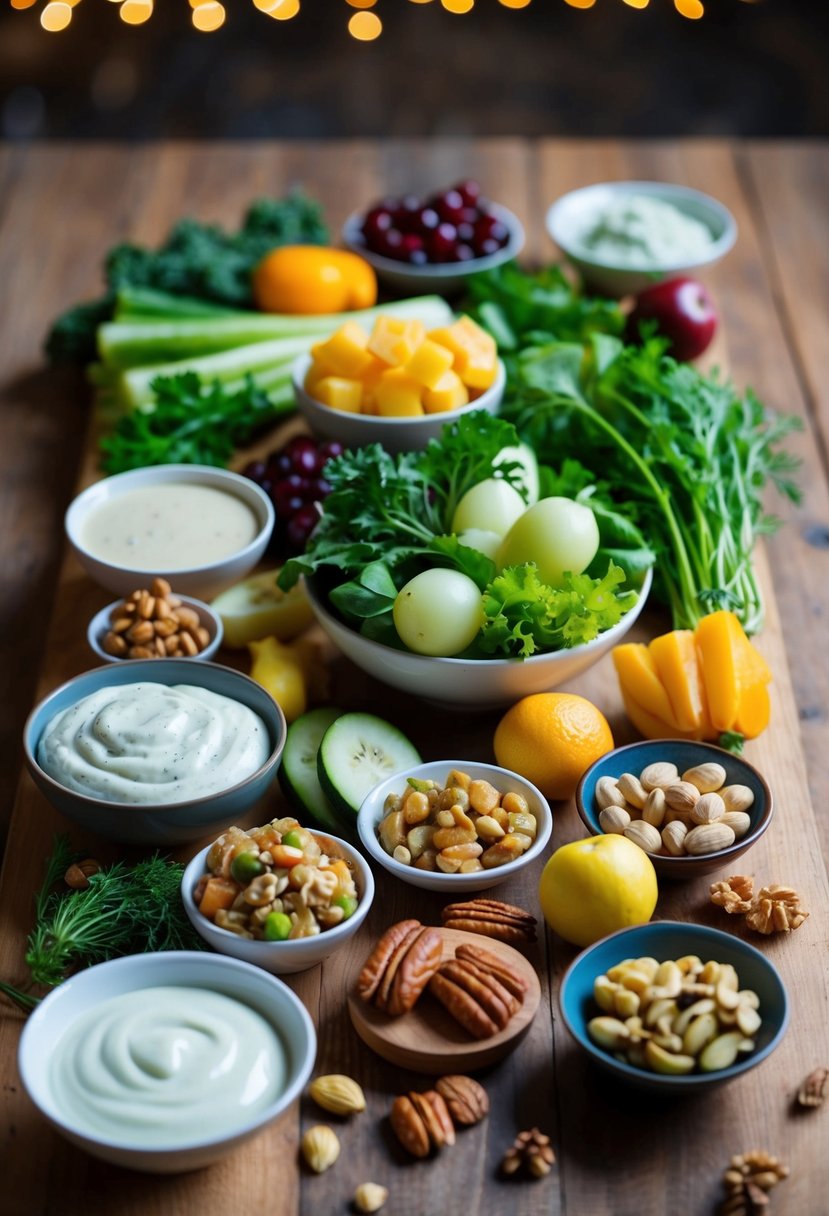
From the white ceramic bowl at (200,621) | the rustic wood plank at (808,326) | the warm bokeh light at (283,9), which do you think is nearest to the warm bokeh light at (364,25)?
the warm bokeh light at (283,9)

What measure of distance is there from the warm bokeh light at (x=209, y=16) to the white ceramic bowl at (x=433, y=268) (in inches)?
135

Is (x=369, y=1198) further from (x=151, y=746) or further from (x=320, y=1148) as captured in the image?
(x=151, y=746)

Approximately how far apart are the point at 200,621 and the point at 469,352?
721 millimetres

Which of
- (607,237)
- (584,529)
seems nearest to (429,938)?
(584,529)

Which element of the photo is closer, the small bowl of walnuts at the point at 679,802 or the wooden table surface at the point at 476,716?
the wooden table surface at the point at 476,716

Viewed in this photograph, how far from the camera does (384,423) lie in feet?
7.76

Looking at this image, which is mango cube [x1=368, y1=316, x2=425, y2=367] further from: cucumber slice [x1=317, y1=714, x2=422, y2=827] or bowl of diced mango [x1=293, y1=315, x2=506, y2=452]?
cucumber slice [x1=317, y1=714, x2=422, y2=827]

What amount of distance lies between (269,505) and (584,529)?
0.65 meters

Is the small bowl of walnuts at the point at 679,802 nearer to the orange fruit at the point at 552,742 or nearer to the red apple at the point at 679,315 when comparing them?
the orange fruit at the point at 552,742

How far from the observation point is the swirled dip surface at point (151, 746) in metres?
1.68

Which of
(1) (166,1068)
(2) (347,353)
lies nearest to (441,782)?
(1) (166,1068)

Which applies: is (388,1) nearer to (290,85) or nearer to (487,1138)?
(290,85)

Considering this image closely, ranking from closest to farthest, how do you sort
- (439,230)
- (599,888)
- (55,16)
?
(599,888)
(439,230)
(55,16)

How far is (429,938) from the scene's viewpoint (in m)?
1.56
